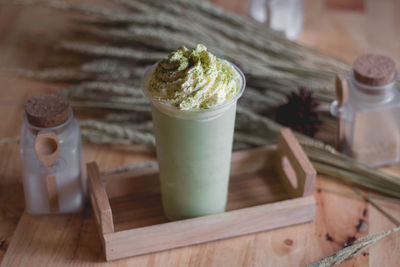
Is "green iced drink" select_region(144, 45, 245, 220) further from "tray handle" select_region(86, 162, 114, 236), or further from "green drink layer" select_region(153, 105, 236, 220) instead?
"tray handle" select_region(86, 162, 114, 236)

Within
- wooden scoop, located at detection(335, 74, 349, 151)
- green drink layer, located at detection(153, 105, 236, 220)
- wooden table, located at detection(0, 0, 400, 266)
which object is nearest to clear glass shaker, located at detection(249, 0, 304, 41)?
wooden scoop, located at detection(335, 74, 349, 151)

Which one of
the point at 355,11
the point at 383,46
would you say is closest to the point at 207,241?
the point at 383,46

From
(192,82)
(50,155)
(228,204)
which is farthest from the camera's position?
(228,204)

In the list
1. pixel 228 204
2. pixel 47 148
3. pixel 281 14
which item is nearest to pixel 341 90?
pixel 228 204

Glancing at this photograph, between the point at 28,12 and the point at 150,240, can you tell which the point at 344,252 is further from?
the point at 28,12

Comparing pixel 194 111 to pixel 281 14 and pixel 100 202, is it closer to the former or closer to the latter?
pixel 100 202

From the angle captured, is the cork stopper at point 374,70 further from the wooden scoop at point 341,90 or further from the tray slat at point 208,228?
the tray slat at point 208,228
